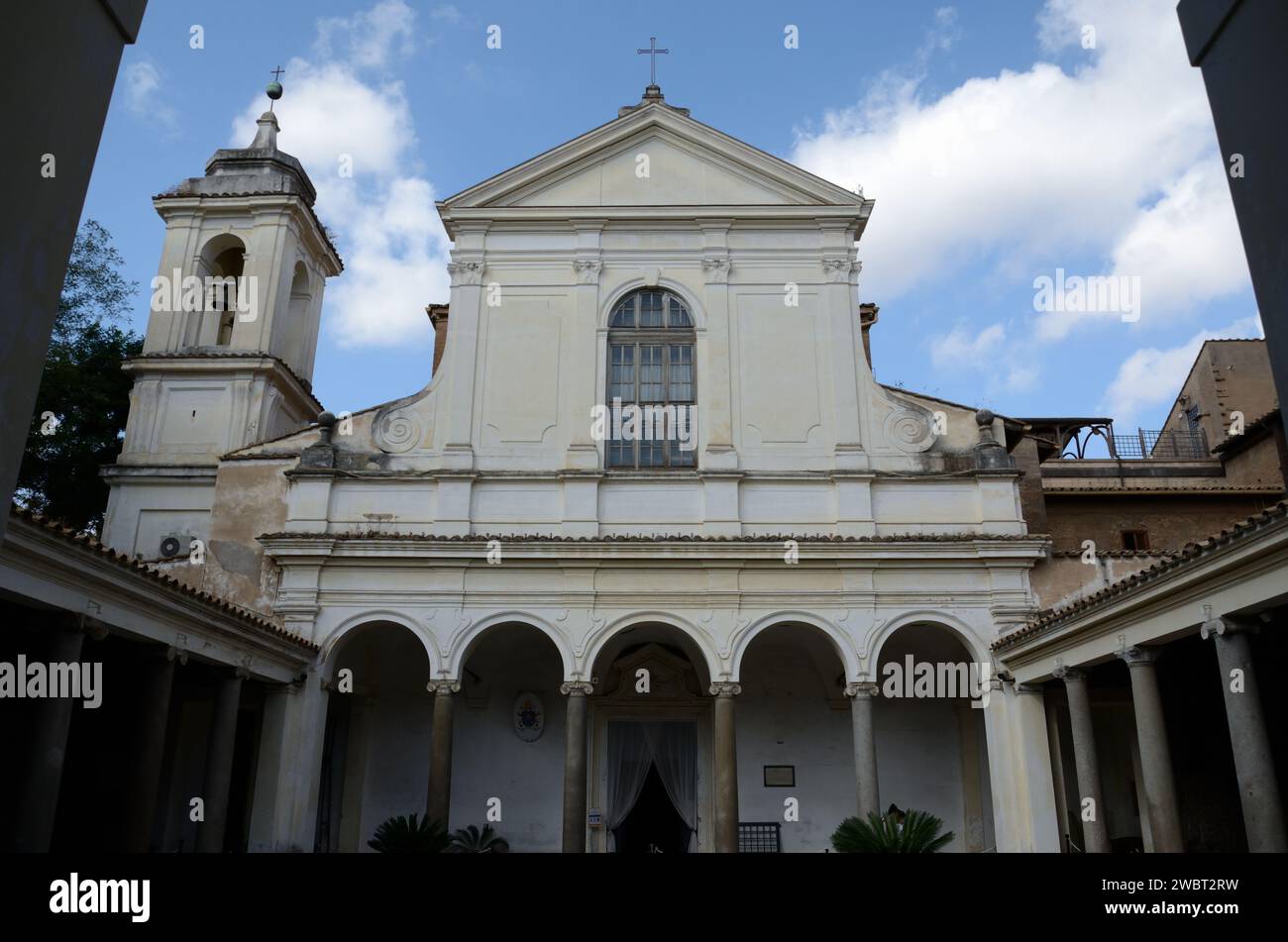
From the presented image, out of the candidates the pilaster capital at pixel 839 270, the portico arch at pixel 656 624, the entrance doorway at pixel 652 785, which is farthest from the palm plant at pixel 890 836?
the pilaster capital at pixel 839 270

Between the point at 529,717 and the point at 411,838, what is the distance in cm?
472

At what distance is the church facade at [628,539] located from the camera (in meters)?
16.5

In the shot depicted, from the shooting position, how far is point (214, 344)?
68.7ft

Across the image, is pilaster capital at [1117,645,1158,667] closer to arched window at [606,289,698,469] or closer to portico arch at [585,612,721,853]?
portico arch at [585,612,721,853]

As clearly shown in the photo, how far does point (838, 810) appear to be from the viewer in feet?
59.4

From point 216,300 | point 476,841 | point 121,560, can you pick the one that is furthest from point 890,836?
point 216,300

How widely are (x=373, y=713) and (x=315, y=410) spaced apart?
7.87m

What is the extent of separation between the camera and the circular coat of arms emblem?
739 inches

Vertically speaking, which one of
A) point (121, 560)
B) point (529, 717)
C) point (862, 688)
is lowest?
point (529, 717)

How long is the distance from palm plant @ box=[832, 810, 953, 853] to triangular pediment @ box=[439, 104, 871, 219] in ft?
36.4

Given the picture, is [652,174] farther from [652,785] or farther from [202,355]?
[652,785]

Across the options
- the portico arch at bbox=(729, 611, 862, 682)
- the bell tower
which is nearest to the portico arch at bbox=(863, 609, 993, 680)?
the portico arch at bbox=(729, 611, 862, 682)
